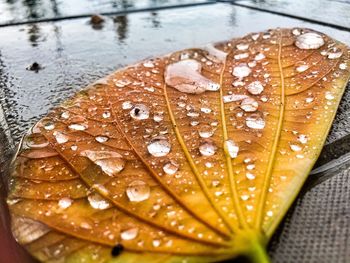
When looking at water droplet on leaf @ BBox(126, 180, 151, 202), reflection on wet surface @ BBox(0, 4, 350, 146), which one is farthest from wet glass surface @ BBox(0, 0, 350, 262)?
water droplet on leaf @ BBox(126, 180, 151, 202)

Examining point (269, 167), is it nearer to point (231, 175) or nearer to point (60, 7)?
point (231, 175)

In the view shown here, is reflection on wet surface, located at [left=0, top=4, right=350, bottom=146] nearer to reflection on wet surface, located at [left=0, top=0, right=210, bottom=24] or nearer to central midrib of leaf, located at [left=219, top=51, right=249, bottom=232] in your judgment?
reflection on wet surface, located at [left=0, top=0, right=210, bottom=24]

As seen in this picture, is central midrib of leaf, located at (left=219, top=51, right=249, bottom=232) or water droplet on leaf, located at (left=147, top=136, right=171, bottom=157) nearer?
central midrib of leaf, located at (left=219, top=51, right=249, bottom=232)

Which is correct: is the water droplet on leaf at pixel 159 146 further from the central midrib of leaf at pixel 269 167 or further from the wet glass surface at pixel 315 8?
the wet glass surface at pixel 315 8

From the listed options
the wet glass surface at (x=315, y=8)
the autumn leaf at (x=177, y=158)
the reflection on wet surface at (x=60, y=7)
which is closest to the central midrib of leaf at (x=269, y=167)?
the autumn leaf at (x=177, y=158)

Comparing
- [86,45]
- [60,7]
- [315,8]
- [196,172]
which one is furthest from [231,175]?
[60,7]

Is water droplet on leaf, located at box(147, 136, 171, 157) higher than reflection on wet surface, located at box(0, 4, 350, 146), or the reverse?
water droplet on leaf, located at box(147, 136, 171, 157)
